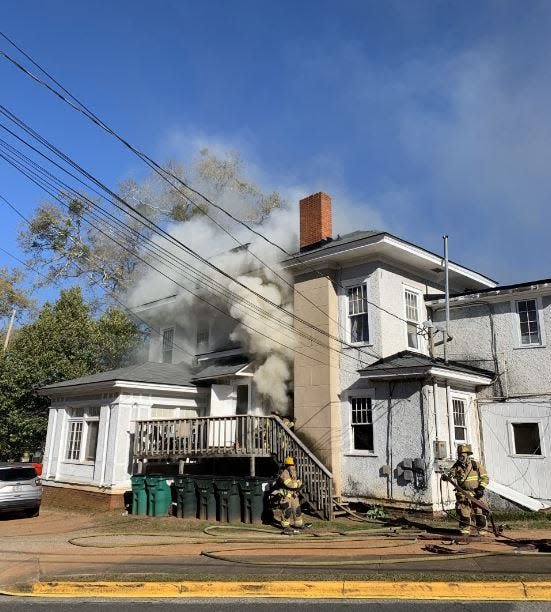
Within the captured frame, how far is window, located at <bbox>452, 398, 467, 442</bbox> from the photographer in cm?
1432

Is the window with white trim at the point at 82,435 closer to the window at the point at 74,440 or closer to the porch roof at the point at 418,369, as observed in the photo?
the window at the point at 74,440

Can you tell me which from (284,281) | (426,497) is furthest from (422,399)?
(284,281)

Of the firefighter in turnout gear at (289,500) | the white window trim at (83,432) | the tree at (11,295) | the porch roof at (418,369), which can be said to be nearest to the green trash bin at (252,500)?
the firefighter in turnout gear at (289,500)

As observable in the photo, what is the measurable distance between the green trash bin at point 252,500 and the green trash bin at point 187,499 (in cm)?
164

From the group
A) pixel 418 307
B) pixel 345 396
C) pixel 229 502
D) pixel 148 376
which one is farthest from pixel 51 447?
Result: pixel 418 307

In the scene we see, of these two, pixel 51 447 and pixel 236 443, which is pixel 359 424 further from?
pixel 51 447

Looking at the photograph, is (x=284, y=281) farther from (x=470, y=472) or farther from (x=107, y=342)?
(x=107, y=342)

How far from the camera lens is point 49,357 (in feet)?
74.6

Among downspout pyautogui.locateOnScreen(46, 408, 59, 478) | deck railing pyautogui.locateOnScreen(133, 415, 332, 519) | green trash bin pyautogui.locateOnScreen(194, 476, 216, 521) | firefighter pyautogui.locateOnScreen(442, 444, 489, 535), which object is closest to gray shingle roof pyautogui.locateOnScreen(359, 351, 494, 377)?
deck railing pyautogui.locateOnScreen(133, 415, 332, 519)

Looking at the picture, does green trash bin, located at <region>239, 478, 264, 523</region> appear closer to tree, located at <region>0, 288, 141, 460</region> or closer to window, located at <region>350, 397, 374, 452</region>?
window, located at <region>350, 397, 374, 452</region>

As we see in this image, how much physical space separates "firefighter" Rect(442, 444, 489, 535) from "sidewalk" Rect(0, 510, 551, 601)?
0.67 meters

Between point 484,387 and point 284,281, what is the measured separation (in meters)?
6.83

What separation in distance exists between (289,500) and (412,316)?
23.8 ft

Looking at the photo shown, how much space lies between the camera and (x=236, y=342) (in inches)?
738
